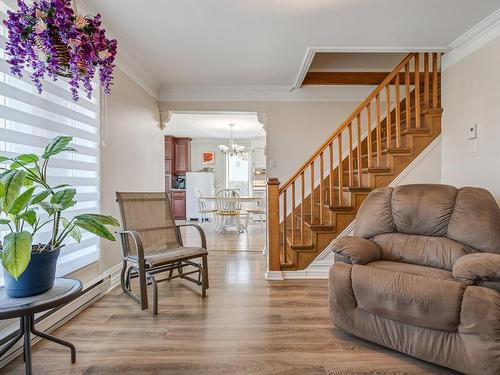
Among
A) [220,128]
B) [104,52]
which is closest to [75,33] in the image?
[104,52]

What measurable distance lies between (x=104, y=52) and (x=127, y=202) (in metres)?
1.47

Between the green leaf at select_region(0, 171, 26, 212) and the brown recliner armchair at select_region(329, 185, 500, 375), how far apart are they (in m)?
1.80

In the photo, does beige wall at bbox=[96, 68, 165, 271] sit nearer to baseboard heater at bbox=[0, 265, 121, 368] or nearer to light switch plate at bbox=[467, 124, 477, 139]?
baseboard heater at bbox=[0, 265, 121, 368]

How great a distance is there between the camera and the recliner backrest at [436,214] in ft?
6.15

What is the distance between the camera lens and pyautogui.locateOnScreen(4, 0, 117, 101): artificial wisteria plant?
4.06 feet

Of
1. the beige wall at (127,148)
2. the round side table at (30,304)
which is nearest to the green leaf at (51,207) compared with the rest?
the round side table at (30,304)

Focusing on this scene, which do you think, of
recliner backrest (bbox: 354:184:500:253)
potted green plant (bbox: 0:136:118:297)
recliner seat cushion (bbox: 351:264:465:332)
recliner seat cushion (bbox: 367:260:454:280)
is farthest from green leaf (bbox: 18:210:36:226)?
recliner backrest (bbox: 354:184:500:253)

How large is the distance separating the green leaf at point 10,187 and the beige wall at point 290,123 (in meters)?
3.14

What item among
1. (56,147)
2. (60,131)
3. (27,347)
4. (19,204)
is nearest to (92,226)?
(19,204)

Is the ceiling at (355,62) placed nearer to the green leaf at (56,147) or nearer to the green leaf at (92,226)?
the green leaf at (56,147)

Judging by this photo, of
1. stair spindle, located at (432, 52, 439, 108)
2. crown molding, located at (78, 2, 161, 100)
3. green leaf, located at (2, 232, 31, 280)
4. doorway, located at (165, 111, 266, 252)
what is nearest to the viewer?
green leaf, located at (2, 232, 31, 280)

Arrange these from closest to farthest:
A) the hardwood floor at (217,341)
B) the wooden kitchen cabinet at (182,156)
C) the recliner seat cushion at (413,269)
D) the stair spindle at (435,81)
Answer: the hardwood floor at (217,341) < the recliner seat cushion at (413,269) < the stair spindle at (435,81) < the wooden kitchen cabinet at (182,156)

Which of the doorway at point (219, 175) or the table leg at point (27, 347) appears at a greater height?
the doorway at point (219, 175)

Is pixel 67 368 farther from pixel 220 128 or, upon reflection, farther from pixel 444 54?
pixel 220 128
